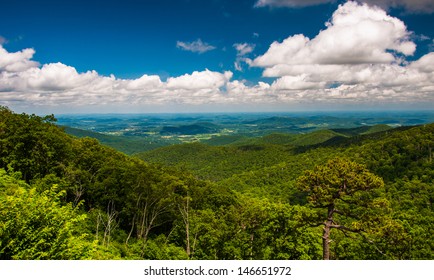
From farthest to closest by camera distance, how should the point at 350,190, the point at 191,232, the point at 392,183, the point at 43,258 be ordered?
the point at 392,183
the point at 191,232
the point at 350,190
the point at 43,258

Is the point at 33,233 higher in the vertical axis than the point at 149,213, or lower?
higher

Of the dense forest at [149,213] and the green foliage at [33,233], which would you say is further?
the dense forest at [149,213]

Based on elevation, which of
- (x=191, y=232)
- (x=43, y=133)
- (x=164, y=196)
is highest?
(x=43, y=133)

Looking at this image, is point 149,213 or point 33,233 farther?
point 149,213

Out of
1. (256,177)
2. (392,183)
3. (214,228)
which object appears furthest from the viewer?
(256,177)

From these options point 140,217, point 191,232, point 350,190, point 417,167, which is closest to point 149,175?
point 140,217

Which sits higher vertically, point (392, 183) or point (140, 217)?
point (140, 217)

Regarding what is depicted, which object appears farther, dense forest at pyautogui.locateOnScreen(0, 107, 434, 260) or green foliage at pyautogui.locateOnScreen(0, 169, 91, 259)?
dense forest at pyautogui.locateOnScreen(0, 107, 434, 260)
